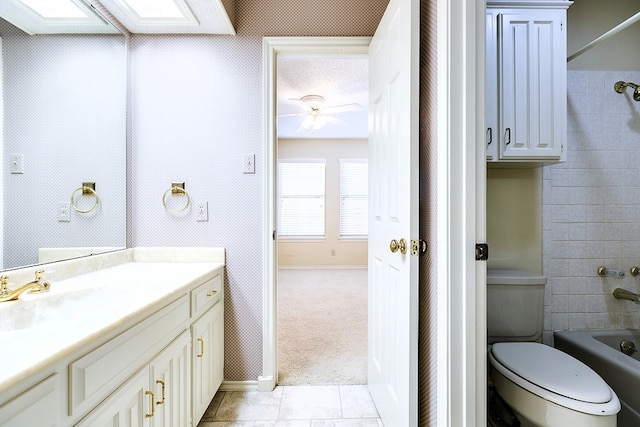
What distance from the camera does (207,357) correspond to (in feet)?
5.09

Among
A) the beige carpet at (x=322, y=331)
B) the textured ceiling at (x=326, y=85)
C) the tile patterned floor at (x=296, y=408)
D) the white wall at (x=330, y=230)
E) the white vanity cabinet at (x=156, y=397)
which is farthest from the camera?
the white wall at (x=330, y=230)

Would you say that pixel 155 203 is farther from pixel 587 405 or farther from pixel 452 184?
pixel 587 405

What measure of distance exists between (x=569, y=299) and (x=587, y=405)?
952mm

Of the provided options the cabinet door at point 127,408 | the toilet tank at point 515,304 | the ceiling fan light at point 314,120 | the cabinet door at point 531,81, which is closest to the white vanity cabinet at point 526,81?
the cabinet door at point 531,81

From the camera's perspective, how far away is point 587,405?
1.06m

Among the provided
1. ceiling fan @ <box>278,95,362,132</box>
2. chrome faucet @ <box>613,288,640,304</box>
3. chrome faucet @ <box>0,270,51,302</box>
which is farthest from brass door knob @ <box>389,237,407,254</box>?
ceiling fan @ <box>278,95,362,132</box>

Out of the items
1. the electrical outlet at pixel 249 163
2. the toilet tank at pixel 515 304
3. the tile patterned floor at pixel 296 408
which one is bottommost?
the tile patterned floor at pixel 296 408

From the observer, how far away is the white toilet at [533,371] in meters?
1.08

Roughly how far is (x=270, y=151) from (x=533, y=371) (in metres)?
1.72

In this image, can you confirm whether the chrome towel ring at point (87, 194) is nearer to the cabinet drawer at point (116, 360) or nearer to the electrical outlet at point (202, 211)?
the electrical outlet at point (202, 211)

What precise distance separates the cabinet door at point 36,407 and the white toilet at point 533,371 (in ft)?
5.16

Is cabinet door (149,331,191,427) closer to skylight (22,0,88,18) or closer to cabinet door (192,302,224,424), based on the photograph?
cabinet door (192,302,224,424)

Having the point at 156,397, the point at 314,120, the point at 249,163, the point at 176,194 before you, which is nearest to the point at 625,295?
the point at 249,163

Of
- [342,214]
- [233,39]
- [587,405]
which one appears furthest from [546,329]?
[342,214]
